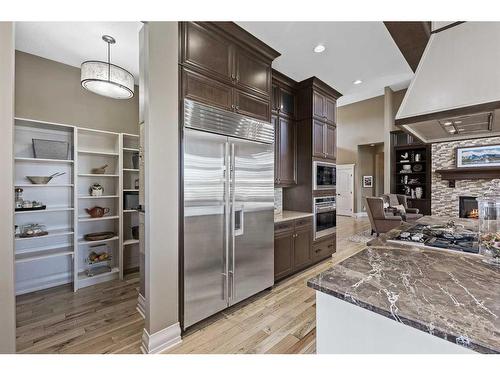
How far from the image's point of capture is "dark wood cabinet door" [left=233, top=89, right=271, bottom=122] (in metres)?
2.41

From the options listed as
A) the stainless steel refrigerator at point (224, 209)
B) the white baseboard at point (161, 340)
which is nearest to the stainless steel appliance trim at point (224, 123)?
the stainless steel refrigerator at point (224, 209)

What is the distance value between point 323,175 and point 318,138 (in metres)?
0.59

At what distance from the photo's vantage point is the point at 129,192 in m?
3.34

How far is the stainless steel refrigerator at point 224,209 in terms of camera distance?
1964 mm

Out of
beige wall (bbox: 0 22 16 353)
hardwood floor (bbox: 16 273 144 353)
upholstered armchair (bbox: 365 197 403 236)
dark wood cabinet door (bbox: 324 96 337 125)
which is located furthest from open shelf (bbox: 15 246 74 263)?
upholstered armchair (bbox: 365 197 403 236)

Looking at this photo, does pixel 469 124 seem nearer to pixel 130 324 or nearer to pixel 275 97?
pixel 275 97

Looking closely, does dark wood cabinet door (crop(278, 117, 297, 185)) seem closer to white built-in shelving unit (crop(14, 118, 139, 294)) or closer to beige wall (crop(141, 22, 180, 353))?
beige wall (crop(141, 22, 180, 353))

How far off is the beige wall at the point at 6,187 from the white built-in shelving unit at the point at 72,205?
1627 mm

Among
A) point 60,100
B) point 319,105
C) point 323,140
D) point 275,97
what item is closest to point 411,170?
point 323,140

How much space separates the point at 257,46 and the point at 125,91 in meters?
1.56

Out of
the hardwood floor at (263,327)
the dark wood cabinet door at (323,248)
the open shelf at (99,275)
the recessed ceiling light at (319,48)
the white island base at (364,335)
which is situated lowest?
the hardwood floor at (263,327)

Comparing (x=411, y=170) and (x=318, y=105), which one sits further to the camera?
(x=411, y=170)

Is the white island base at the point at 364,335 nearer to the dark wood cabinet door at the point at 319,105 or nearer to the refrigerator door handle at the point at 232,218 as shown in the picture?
the refrigerator door handle at the point at 232,218

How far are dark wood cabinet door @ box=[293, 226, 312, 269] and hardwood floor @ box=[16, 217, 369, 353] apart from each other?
41 cm
